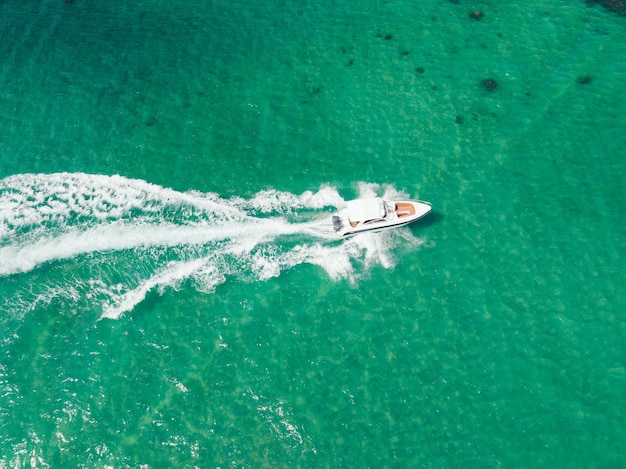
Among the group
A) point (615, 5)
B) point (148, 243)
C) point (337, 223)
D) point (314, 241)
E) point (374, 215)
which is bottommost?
point (148, 243)

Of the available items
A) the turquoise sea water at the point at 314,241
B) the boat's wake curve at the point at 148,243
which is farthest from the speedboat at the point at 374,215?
the turquoise sea water at the point at 314,241

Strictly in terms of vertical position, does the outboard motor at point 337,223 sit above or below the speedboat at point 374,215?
Answer: below

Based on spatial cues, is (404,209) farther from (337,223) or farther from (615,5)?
(615,5)

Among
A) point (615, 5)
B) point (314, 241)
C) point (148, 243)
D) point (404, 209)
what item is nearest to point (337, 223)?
point (314, 241)

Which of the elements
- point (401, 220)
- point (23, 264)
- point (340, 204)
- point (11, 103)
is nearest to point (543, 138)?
point (401, 220)

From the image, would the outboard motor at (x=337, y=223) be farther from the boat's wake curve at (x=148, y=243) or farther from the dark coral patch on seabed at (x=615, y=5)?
the dark coral patch on seabed at (x=615, y=5)

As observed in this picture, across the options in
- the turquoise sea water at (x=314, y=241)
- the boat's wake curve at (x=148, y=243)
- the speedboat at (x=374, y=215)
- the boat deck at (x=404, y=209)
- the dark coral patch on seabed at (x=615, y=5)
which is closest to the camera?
the turquoise sea water at (x=314, y=241)
